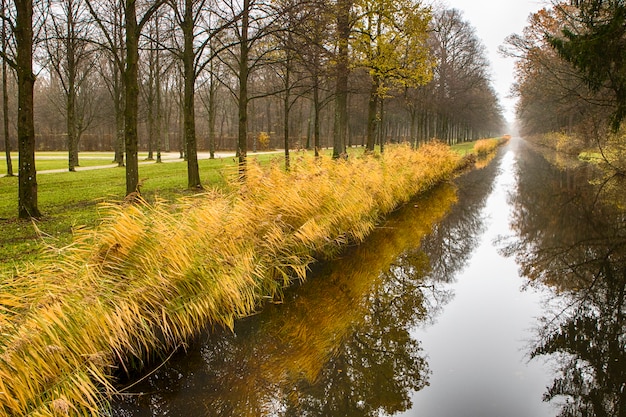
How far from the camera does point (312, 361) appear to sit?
3.93 metres

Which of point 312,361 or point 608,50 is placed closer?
point 312,361

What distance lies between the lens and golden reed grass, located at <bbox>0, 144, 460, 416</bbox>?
8.78ft

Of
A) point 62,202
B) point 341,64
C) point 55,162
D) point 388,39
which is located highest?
point 388,39

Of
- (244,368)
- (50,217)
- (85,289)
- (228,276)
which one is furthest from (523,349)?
(50,217)

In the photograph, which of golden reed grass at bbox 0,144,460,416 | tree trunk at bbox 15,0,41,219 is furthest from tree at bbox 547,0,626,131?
tree trunk at bbox 15,0,41,219

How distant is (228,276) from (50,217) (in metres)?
5.93

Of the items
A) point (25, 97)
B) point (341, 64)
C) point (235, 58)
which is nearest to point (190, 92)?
point (235, 58)

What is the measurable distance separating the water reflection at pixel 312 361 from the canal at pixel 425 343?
0.01 m

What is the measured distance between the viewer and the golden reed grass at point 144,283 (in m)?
2.68

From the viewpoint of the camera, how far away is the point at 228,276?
4285mm

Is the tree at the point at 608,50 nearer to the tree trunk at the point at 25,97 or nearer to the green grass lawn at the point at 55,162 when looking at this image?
the tree trunk at the point at 25,97

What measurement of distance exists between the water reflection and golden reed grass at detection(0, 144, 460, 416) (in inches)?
10.9

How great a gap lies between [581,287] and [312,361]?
4.11m

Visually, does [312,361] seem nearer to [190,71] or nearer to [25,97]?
[25,97]
